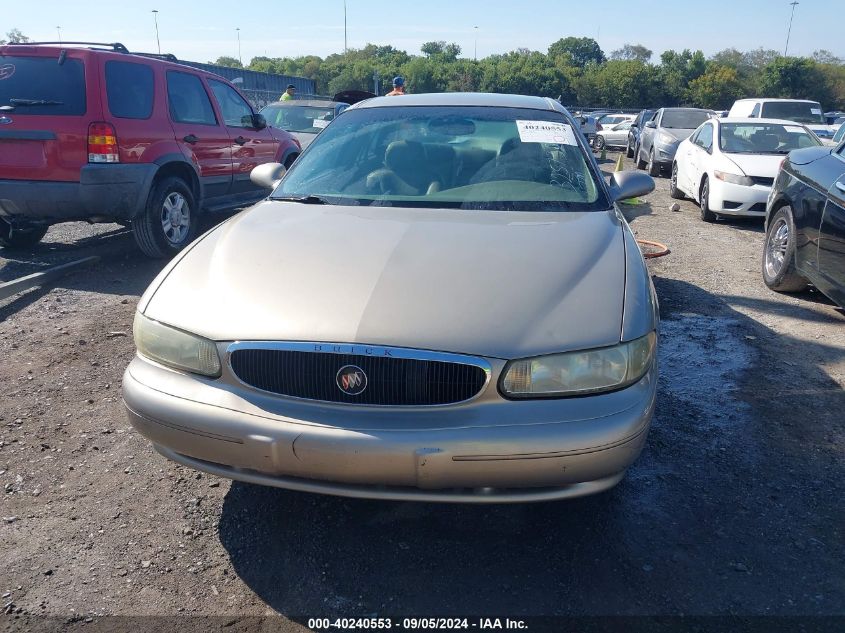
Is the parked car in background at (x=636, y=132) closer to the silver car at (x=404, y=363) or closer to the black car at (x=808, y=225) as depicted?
the black car at (x=808, y=225)

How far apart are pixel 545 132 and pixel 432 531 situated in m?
2.28

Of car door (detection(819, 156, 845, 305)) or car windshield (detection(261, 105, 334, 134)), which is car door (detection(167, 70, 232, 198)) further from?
car door (detection(819, 156, 845, 305))

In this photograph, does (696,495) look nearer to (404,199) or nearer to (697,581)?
(697,581)

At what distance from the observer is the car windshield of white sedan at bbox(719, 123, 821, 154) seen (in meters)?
9.70

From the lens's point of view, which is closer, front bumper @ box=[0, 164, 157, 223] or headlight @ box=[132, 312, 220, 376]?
headlight @ box=[132, 312, 220, 376]

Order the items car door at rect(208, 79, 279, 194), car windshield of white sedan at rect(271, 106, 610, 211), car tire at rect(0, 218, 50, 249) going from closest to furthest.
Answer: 1. car windshield of white sedan at rect(271, 106, 610, 211)
2. car tire at rect(0, 218, 50, 249)
3. car door at rect(208, 79, 279, 194)

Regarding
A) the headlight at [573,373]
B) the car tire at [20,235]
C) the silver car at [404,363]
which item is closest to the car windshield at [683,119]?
the car tire at [20,235]

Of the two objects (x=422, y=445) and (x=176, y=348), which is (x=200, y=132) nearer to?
(x=176, y=348)

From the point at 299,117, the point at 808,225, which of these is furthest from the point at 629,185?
the point at 299,117

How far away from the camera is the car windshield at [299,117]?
38.7 ft

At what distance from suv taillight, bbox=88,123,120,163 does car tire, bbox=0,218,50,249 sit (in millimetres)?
1418

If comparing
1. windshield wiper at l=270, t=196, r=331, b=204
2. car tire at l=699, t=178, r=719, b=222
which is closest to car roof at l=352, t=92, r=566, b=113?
windshield wiper at l=270, t=196, r=331, b=204

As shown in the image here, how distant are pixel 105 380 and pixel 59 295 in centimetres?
200

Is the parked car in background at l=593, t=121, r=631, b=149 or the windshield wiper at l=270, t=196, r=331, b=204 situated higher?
the windshield wiper at l=270, t=196, r=331, b=204
